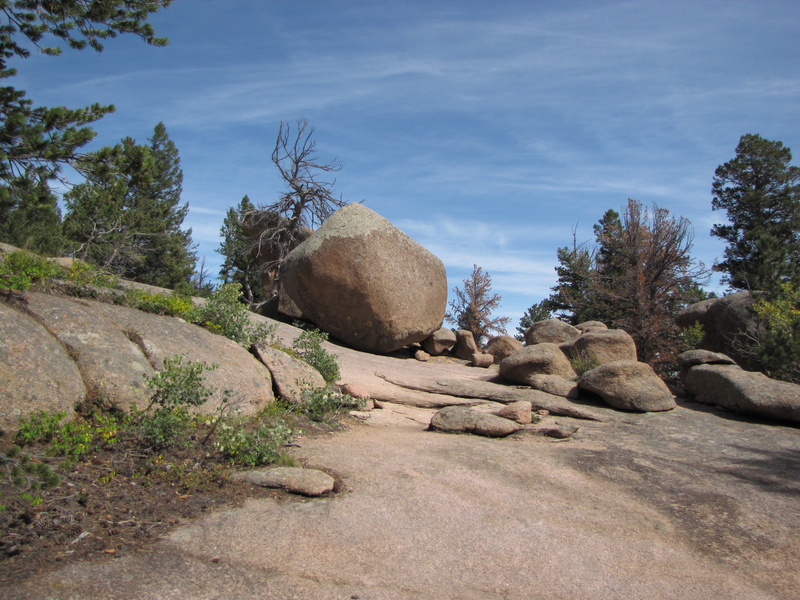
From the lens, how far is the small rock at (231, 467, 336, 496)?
15.3 feet

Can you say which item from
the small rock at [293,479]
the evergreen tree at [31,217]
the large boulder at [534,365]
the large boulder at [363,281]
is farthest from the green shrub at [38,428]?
the large boulder at [363,281]

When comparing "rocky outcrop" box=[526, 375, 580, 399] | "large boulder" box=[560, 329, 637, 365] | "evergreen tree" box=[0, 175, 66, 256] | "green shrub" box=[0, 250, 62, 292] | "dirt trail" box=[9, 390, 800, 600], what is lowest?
"dirt trail" box=[9, 390, 800, 600]

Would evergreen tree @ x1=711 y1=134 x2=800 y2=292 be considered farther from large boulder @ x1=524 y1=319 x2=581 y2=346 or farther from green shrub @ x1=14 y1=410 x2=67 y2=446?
green shrub @ x1=14 y1=410 x2=67 y2=446

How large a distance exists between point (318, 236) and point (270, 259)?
7.13 meters

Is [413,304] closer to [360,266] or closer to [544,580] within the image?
[360,266]

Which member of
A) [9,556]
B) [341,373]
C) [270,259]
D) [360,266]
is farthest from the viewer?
[270,259]

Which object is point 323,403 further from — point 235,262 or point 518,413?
point 235,262

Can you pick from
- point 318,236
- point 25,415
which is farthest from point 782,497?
point 318,236

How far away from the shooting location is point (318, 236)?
47.1 ft

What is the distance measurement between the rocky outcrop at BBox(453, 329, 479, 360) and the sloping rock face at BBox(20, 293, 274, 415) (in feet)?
36.4

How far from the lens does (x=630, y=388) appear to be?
9.71m

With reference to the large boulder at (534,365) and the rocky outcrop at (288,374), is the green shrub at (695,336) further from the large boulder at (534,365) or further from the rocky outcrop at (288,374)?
the rocky outcrop at (288,374)

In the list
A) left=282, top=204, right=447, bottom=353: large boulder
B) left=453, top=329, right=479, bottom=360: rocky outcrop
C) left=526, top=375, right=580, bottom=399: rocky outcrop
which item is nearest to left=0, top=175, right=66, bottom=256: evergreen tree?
left=282, top=204, right=447, bottom=353: large boulder

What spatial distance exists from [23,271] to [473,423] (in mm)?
6163
